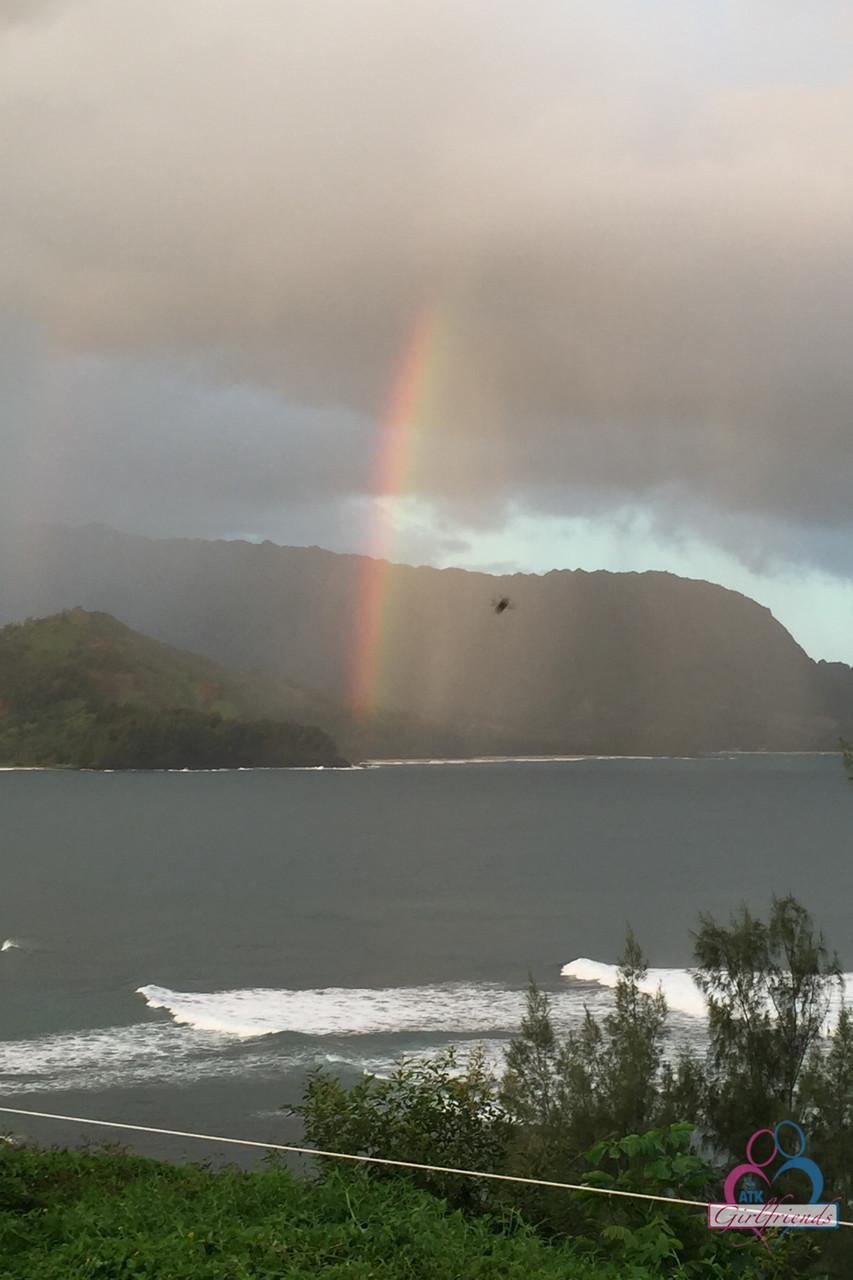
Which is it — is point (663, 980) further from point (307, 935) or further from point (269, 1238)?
point (269, 1238)

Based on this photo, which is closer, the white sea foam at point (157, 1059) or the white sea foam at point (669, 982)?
the white sea foam at point (157, 1059)

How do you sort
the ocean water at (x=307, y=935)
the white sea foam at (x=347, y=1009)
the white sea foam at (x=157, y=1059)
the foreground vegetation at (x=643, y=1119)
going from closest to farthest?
the foreground vegetation at (x=643, y=1119) → the white sea foam at (x=157, y=1059) → the ocean water at (x=307, y=935) → the white sea foam at (x=347, y=1009)

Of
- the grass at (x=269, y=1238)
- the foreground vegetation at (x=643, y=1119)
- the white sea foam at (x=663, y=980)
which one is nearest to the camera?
the grass at (x=269, y=1238)

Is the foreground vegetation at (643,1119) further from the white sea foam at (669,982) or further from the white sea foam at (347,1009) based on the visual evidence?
the white sea foam at (669,982)

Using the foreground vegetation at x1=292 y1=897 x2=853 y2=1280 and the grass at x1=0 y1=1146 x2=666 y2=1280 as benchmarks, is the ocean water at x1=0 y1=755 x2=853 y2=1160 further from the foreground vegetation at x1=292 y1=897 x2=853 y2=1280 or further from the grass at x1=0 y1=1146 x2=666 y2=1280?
the grass at x1=0 y1=1146 x2=666 y2=1280

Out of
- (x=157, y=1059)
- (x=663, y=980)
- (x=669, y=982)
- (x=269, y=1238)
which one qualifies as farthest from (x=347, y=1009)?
(x=269, y=1238)

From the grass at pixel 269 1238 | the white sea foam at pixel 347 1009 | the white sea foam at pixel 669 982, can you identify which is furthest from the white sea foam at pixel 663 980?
the grass at pixel 269 1238

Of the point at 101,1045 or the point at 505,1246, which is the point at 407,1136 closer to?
the point at 505,1246
